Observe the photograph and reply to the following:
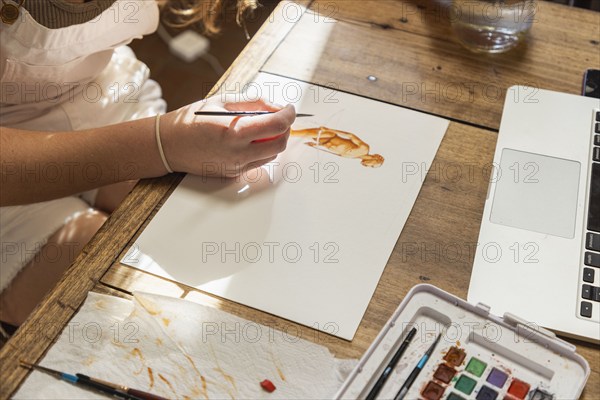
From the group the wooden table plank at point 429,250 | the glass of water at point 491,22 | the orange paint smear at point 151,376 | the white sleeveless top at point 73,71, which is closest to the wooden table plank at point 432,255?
the wooden table plank at point 429,250

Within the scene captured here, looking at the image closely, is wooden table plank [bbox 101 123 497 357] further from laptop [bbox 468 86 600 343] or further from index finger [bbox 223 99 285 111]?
index finger [bbox 223 99 285 111]

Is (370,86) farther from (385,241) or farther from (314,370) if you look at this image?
(314,370)

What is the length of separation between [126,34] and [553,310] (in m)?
0.80

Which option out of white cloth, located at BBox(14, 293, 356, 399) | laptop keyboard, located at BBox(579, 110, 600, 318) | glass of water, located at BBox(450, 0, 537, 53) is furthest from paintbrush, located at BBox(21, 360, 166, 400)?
glass of water, located at BBox(450, 0, 537, 53)

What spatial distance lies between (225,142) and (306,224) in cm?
16

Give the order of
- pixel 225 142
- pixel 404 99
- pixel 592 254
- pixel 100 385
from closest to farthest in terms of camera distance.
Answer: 1. pixel 100 385
2. pixel 592 254
3. pixel 225 142
4. pixel 404 99

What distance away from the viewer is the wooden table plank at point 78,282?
2.39ft

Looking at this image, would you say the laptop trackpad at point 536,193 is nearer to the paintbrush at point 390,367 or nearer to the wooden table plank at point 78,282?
the paintbrush at point 390,367

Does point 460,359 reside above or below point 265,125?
below

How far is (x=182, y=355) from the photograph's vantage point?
2.40 feet

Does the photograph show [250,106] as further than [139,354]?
Yes

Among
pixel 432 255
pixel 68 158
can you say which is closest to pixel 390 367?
pixel 432 255

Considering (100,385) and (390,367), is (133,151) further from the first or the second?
(390,367)

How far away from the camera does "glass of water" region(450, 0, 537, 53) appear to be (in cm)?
107
